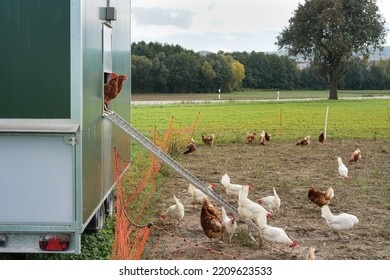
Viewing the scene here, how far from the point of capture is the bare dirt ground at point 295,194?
800cm

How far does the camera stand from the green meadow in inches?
907

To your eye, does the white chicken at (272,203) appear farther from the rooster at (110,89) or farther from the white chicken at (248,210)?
the rooster at (110,89)

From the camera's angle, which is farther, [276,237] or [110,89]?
[276,237]

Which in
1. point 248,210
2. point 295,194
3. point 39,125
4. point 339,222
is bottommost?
point 295,194

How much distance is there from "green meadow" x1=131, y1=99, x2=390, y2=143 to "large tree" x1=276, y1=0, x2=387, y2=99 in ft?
63.8

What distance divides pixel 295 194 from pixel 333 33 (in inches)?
1753

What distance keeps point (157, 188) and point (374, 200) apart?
391 centimetres

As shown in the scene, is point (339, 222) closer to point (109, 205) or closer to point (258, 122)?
point (109, 205)

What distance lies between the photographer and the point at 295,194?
11.7 meters

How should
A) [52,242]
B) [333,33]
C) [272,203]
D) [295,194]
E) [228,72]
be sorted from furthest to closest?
[333,33] → [228,72] → [295,194] → [272,203] → [52,242]

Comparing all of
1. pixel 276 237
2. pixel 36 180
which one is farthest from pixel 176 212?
pixel 36 180

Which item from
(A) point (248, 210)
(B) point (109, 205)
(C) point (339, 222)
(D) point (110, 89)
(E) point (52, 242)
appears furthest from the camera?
(B) point (109, 205)

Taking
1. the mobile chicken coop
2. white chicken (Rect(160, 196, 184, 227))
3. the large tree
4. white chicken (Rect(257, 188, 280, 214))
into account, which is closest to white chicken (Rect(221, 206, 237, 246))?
white chicken (Rect(160, 196, 184, 227))
